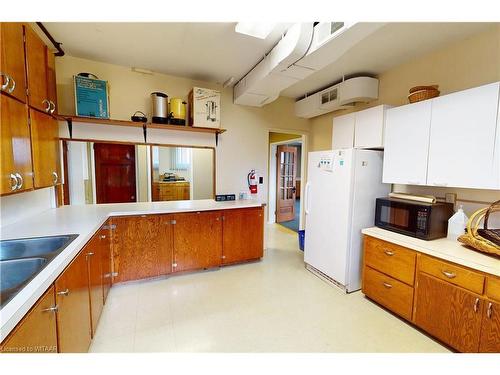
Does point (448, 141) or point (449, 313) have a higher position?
point (448, 141)

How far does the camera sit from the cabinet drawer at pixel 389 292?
2.01 m

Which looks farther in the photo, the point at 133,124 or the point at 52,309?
the point at 133,124

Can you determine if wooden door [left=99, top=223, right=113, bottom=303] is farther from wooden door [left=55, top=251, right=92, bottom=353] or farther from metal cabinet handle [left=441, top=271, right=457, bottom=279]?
metal cabinet handle [left=441, top=271, right=457, bottom=279]

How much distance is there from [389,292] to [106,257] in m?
2.77

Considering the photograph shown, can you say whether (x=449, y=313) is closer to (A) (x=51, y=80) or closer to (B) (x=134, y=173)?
(B) (x=134, y=173)

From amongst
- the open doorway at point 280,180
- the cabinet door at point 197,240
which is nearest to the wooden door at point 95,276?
the cabinet door at point 197,240

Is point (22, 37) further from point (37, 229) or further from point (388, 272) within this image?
point (388, 272)

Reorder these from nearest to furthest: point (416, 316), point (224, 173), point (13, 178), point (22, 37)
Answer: point (13, 178), point (22, 37), point (416, 316), point (224, 173)

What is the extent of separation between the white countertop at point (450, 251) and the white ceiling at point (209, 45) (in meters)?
1.86

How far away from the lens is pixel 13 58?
1.45 metres

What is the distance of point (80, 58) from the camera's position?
276 centimetres

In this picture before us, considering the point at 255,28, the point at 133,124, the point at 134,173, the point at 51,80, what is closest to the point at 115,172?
the point at 134,173
